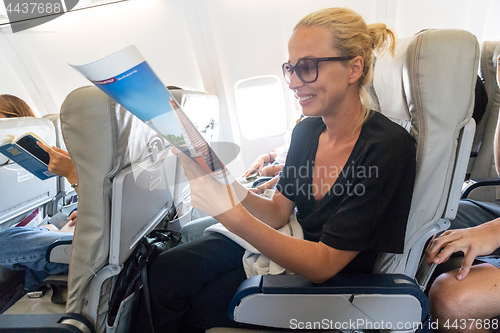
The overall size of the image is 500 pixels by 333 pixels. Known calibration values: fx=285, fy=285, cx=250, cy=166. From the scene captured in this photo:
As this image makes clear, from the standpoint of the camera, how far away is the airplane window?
3574 millimetres

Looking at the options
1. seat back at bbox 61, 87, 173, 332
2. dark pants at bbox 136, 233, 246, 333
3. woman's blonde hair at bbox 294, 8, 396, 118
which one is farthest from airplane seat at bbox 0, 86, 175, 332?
woman's blonde hair at bbox 294, 8, 396, 118

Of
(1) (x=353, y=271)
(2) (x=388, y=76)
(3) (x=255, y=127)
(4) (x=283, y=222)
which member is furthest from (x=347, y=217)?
(3) (x=255, y=127)

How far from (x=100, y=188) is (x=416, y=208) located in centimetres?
117

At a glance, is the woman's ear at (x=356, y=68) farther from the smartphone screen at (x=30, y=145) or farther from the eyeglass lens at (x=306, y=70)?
the smartphone screen at (x=30, y=145)

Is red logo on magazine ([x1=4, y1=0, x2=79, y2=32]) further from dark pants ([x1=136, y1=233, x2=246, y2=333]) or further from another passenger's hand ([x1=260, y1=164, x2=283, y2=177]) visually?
dark pants ([x1=136, y1=233, x2=246, y2=333])

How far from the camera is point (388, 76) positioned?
4.06ft

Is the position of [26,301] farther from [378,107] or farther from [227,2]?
[227,2]

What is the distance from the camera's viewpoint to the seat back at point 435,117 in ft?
3.15

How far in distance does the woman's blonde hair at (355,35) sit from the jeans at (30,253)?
154 centimetres

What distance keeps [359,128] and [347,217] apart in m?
0.39

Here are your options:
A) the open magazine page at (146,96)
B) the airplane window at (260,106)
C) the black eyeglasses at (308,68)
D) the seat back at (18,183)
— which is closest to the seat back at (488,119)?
the black eyeglasses at (308,68)

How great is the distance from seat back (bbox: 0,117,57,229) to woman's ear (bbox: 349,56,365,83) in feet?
6.75

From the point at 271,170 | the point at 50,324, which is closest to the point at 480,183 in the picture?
the point at 271,170

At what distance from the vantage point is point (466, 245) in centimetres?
112
